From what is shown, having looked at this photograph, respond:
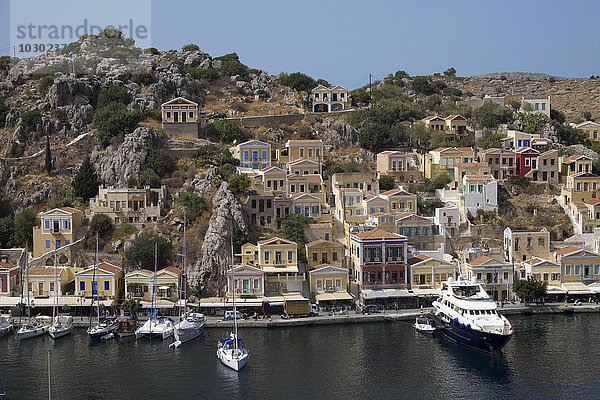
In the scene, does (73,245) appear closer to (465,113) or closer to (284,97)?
(284,97)

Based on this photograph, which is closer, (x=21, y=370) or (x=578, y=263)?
(x=21, y=370)

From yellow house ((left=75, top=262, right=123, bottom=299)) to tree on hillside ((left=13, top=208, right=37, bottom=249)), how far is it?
20.4ft

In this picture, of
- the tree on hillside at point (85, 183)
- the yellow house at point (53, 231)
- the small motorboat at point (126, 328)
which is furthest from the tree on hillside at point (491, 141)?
the small motorboat at point (126, 328)

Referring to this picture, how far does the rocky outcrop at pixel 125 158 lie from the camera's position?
60.9 metres

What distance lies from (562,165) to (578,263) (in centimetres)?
1500

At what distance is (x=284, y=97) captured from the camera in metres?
81.8

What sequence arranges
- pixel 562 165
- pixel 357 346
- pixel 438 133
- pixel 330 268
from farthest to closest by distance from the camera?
pixel 438 133
pixel 562 165
pixel 330 268
pixel 357 346

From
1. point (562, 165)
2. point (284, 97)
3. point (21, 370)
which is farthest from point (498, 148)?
point (21, 370)

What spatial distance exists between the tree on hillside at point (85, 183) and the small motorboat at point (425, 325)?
24.0m

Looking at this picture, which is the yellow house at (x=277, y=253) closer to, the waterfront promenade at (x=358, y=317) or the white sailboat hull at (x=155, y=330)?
the waterfront promenade at (x=358, y=317)

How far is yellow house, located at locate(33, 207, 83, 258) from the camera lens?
53875mm

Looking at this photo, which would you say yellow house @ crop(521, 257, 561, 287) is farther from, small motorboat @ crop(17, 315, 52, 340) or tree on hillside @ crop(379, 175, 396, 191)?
small motorboat @ crop(17, 315, 52, 340)

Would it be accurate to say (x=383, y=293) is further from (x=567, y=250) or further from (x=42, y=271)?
(x=42, y=271)

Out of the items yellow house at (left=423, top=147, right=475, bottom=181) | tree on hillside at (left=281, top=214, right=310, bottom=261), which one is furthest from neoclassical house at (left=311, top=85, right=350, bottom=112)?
tree on hillside at (left=281, top=214, right=310, bottom=261)
